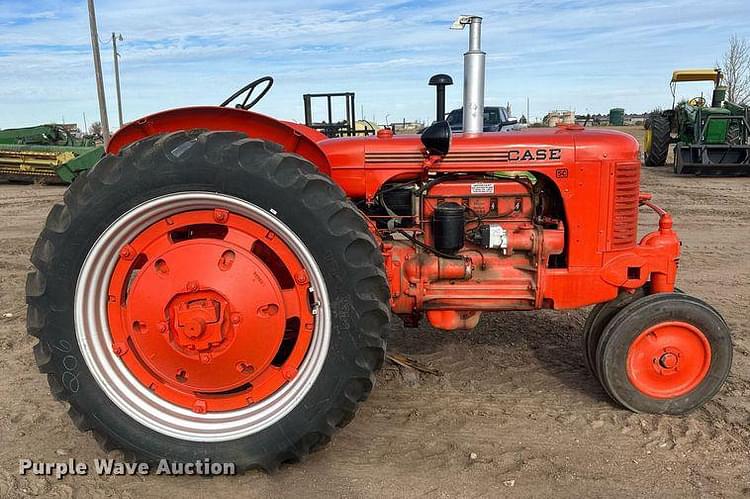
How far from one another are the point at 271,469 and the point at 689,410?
2.19 metres

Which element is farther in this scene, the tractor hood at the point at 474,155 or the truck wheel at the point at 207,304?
the tractor hood at the point at 474,155

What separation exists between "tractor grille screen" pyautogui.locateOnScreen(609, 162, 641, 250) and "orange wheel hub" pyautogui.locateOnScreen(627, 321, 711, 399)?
1.62 feet

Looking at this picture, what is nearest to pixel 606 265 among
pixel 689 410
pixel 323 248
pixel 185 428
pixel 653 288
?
pixel 653 288

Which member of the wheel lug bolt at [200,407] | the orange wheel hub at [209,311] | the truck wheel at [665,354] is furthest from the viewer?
the truck wheel at [665,354]

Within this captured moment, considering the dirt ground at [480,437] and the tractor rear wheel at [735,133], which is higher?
the tractor rear wheel at [735,133]

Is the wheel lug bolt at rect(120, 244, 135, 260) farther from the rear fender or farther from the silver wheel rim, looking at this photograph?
the rear fender

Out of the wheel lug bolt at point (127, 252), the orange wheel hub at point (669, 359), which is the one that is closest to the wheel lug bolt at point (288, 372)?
the wheel lug bolt at point (127, 252)

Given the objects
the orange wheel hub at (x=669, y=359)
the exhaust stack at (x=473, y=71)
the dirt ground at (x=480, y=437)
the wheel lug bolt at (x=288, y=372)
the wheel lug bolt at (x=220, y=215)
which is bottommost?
the dirt ground at (x=480, y=437)

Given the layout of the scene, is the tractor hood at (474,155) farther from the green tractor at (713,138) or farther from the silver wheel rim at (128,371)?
the green tractor at (713,138)

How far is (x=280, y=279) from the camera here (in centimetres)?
281

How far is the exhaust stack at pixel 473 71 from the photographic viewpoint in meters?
3.23

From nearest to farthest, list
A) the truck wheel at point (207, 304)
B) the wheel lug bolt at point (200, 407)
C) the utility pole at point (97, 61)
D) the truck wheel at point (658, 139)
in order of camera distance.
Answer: the truck wheel at point (207, 304), the wheel lug bolt at point (200, 407), the truck wheel at point (658, 139), the utility pole at point (97, 61)

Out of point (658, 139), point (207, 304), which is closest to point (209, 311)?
point (207, 304)

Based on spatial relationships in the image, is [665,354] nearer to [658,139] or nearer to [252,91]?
[252,91]
